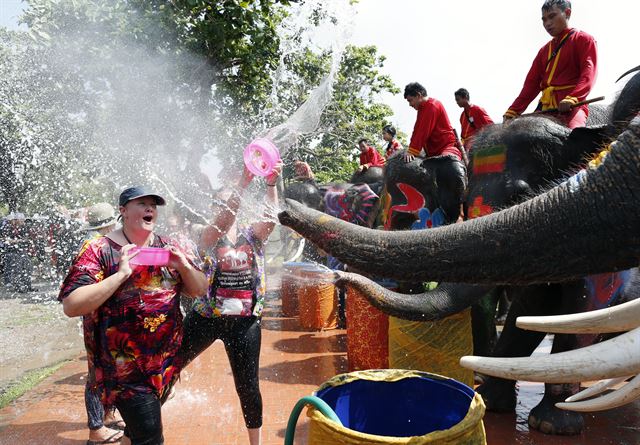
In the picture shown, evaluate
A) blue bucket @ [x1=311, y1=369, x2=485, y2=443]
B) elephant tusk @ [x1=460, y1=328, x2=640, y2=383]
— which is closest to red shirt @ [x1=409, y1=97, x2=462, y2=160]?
blue bucket @ [x1=311, y1=369, x2=485, y2=443]

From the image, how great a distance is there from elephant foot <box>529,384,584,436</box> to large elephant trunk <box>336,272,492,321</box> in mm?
936

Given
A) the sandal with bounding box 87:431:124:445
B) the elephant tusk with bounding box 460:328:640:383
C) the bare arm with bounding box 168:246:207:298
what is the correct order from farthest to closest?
the sandal with bounding box 87:431:124:445 < the bare arm with bounding box 168:246:207:298 < the elephant tusk with bounding box 460:328:640:383

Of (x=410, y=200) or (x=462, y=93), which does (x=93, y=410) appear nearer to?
(x=410, y=200)

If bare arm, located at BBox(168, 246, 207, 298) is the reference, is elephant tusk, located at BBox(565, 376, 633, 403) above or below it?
below

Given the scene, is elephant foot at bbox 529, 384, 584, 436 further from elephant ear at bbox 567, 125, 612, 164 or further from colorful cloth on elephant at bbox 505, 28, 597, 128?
colorful cloth on elephant at bbox 505, 28, 597, 128

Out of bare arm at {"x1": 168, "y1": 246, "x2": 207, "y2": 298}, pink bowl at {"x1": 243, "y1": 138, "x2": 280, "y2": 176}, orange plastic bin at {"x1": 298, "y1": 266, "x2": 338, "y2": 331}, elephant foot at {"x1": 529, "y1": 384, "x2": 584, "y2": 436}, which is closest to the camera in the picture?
bare arm at {"x1": 168, "y1": 246, "x2": 207, "y2": 298}

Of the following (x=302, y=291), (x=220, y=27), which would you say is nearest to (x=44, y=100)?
(x=220, y=27)

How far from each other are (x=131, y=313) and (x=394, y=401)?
1.43 metres

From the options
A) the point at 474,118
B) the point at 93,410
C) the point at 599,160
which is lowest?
the point at 93,410

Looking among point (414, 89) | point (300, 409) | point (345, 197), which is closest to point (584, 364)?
point (300, 409)

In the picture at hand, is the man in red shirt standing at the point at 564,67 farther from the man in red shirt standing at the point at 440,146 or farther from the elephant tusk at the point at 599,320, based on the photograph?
the elephant tusk at the point at 599,320

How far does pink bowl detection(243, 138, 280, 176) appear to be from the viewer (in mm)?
3289

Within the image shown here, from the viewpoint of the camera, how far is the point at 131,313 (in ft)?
8.77

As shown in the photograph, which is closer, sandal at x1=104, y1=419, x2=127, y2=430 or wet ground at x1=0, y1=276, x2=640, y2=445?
wet ground at x1=0, y1=276, x2=640, y2=445
